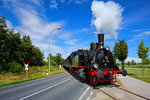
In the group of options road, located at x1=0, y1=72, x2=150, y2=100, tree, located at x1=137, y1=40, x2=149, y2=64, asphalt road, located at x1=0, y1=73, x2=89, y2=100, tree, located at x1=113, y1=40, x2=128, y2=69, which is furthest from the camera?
tree, located at x1=113, y1=40, x2=128, y2=69

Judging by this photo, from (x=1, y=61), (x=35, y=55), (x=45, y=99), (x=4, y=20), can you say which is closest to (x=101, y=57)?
(x=45, y=99)

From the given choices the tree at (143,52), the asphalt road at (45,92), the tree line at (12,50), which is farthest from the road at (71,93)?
the tree line at (12,50)

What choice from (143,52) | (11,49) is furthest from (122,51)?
(11,49)

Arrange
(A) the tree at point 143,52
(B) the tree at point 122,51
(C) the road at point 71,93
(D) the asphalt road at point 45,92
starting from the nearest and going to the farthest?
(C) the road at point 71,93, (D) the asphalt road at point 45,92, (A) the tree at point 143,52, (B) the tree at point 122,51

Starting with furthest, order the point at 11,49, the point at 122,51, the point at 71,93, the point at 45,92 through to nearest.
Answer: the point at 11,49 → the point at 122,51 → the point at 45,92 → the point at 71,93

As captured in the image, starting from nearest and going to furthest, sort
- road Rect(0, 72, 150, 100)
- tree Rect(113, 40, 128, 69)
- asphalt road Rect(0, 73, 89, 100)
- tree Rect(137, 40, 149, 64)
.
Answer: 1. road Rect(0, 72, 150, 100)
2. asphalt road Rect(0, 73, 89, 100)
3. tree Rect(137, 40, 149, 64)
4. tree Rect(113, 40, 128, 69)

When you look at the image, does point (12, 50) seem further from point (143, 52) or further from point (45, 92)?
point (143, 52)

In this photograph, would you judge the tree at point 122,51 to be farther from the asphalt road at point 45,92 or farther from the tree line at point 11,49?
the tree line at point 11,49

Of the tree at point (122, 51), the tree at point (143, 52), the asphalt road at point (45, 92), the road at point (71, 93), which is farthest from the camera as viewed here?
the tree at point (122, 51)

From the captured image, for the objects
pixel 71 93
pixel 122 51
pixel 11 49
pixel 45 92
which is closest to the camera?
pixel 71 93

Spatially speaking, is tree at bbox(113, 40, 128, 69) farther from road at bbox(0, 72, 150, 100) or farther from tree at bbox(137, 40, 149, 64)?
road at bbox(0, 72, 150, 100)

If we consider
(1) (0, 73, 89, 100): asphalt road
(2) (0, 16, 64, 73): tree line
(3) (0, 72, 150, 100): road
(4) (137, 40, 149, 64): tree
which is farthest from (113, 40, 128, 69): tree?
(2) (0, 16, 64, 73): tree line

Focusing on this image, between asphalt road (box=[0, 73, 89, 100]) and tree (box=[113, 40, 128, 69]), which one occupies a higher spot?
tree (box=[113, 40, 128, 69])

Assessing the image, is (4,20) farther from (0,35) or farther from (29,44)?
(29,44)
